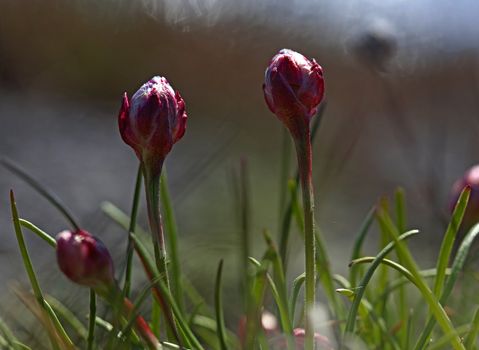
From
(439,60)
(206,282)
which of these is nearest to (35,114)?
(439,60)

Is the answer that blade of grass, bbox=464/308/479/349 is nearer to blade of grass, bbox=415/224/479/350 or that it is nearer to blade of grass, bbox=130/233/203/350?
blade of grass, bbox=415/224/479/350

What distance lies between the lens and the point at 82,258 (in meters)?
0.40

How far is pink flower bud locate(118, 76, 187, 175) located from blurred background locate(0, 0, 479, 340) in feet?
5.75

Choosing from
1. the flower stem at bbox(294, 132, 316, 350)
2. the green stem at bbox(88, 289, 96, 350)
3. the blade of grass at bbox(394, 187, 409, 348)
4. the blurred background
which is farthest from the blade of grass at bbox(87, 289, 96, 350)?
the blurred background

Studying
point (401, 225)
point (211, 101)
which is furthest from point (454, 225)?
point (211, 101)

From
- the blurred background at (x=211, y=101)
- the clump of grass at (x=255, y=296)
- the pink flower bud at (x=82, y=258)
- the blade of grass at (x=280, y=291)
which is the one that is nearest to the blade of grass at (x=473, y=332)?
the clump of grass at (x=255, y=296)

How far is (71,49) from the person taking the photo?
4.88m

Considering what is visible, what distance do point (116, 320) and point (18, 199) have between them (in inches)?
85.5

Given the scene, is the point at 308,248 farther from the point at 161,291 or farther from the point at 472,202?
the point at 472,202

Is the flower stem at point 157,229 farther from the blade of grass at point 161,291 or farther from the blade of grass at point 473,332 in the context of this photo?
the blade of grass at point 473,332

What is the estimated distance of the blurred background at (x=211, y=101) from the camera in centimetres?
289

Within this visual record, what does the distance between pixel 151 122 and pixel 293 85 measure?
0.26 feet

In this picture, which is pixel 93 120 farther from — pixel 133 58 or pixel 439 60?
pixel 439 60

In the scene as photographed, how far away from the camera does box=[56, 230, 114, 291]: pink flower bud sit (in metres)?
0.40
